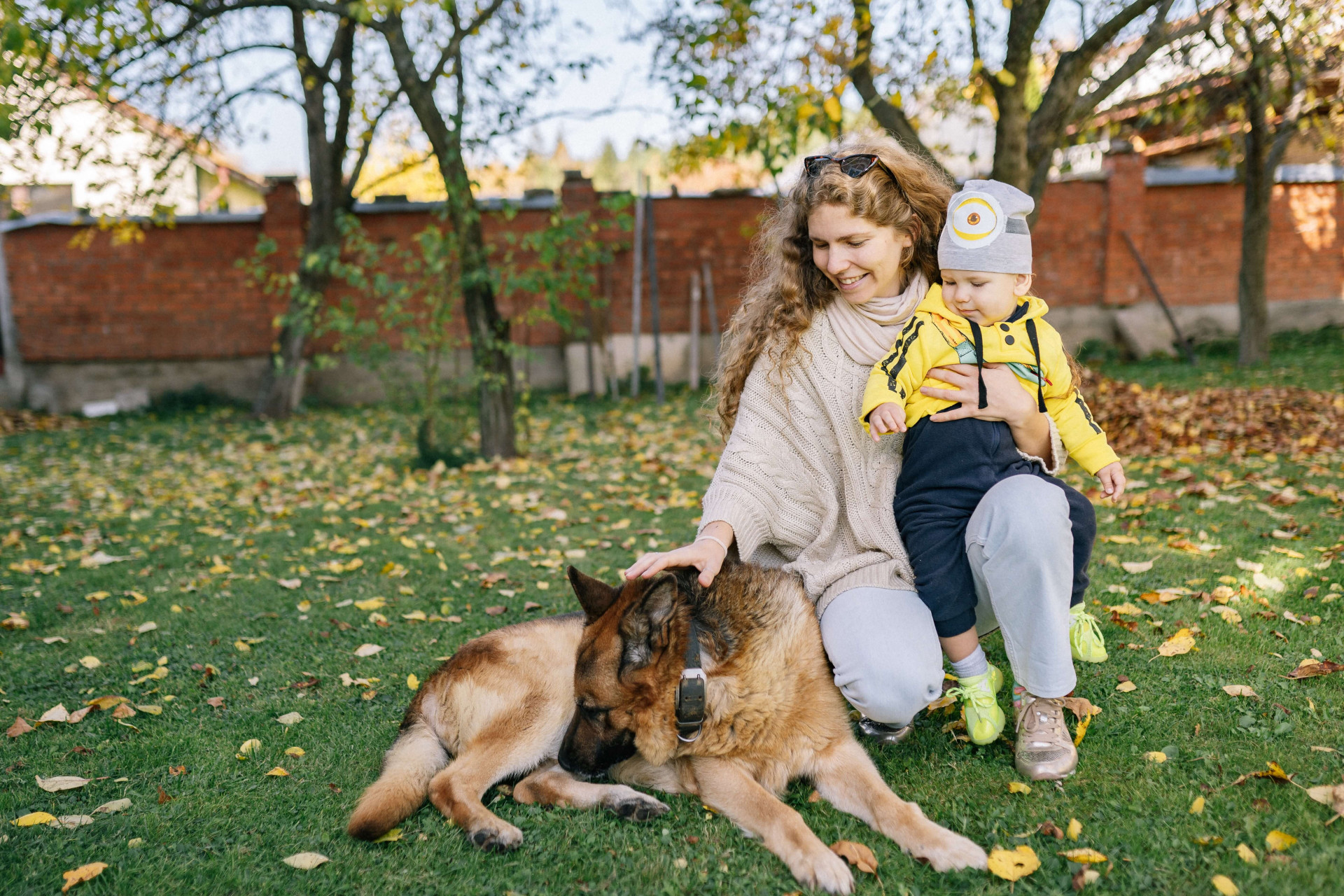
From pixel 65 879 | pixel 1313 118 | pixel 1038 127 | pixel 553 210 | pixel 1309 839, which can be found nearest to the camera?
pixel 1309 839

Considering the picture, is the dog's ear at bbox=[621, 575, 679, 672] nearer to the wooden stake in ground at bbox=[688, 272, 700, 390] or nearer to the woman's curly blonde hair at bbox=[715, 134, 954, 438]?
the woman's curly blonde hair at bbox=[715, 134, 954, 438]

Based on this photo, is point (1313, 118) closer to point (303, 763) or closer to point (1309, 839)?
point (1309, 839)

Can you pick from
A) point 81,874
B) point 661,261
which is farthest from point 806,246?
point 661,261

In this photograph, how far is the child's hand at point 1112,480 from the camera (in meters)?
2.53

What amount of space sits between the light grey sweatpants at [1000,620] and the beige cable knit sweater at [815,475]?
0.68ft

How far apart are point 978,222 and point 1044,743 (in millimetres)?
1545

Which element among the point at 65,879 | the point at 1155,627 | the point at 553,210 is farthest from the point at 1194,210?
the point at 65,879

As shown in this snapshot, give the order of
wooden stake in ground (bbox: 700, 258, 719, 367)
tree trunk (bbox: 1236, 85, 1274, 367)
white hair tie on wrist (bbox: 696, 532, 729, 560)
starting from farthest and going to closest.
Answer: wooden stake in ground (bbox: 700, 258, 719, 367), tree trunk (bbox: 1236, 85, 1274, 367), white hair tie on wrist (bbox: 696, 532, 729, 560)

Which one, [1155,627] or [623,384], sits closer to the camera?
[1155,627]

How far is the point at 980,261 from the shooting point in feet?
8.18

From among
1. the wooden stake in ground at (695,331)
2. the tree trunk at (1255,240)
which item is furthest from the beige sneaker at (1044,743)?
the tree trunk at (1255,240)

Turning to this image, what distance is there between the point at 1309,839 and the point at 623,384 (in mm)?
11643

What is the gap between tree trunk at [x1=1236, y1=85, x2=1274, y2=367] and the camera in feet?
36.8

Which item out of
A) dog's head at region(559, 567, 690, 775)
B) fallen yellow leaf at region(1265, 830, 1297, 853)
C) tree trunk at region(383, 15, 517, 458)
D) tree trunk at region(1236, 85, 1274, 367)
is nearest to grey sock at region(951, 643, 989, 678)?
fallen yellow leaf at region(1265, 830, 1297, 853)
